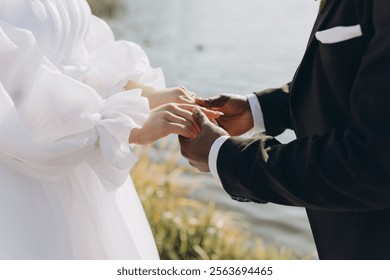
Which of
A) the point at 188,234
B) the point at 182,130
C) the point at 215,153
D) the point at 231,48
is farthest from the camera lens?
the point at 231,48

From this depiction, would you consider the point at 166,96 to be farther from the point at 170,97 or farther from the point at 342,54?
the point at 342,54

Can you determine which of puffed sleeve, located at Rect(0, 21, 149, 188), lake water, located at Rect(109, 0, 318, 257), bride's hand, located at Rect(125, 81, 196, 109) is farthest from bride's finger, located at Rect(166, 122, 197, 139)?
lake water, located at Rect(109, 0, 318, 257)

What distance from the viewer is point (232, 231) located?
12.4 feet

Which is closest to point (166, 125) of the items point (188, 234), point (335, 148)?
point (335, 148)

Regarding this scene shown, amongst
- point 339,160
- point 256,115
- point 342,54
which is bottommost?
point 256,115

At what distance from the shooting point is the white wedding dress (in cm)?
179

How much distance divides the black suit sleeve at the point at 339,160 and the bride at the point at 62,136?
0.31 meters

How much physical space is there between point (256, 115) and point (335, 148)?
0.74 metres

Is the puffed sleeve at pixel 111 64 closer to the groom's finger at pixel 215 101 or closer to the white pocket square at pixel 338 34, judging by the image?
the groom's finger at pixel 215 101

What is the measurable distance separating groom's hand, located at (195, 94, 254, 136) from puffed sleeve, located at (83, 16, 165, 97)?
9.1 inches

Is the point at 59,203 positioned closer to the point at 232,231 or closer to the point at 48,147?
the point at 48,147

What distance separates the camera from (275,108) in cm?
225

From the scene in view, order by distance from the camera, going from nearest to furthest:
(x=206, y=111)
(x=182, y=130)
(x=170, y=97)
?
(x=182, y=130) → (x=206, y=111) → (x=170, y=97)

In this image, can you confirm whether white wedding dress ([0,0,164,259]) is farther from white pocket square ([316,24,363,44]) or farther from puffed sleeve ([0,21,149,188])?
white pocket square ([316,24,363,44])
